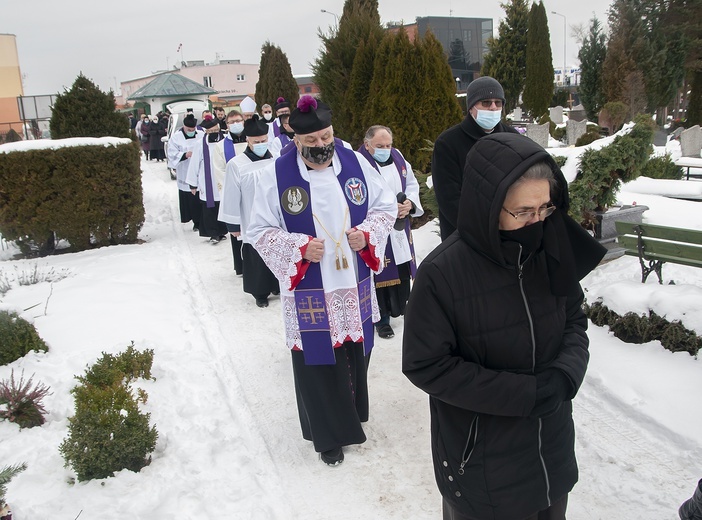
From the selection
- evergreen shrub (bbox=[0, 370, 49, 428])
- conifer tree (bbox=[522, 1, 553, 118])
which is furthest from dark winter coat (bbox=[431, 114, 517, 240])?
conifer tree (bbox=[522, 1, 553, 118])

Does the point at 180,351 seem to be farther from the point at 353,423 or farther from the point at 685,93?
the point at 685,93

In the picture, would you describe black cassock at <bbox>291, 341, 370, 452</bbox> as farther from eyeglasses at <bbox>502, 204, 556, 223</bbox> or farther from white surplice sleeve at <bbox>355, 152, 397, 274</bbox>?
eyeglasses at <bbox>502, 204, 556, 223</bbox>

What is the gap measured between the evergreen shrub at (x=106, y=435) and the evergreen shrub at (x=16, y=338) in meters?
1.41

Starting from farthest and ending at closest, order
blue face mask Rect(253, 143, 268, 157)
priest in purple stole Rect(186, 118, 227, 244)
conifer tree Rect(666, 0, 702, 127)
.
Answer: conifer tree Rect(666, 0, 702, 127), priest in purple stole Rect(186, 118, 227, 244), blue face mask Rect(253, 143, 268, 157)

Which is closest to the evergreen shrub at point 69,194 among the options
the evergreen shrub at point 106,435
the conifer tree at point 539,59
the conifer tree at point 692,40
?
the evergreen shrub at point 106,435

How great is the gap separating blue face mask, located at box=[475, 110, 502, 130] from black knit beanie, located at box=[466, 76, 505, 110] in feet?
0.30

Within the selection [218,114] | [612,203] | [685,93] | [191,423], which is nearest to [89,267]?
[191,423]

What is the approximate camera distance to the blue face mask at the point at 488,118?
427cm

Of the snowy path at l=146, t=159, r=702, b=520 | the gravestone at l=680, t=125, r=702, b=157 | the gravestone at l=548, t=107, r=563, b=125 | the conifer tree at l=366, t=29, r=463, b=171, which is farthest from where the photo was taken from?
the gravestone at l=548, t=107, r=563, b=125

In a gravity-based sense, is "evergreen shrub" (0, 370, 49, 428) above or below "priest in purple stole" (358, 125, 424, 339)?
below

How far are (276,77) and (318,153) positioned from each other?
16640mm

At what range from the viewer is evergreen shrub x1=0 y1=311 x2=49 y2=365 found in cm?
519

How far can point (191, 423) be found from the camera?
444 cm

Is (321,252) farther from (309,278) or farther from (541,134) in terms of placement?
(541,134)
